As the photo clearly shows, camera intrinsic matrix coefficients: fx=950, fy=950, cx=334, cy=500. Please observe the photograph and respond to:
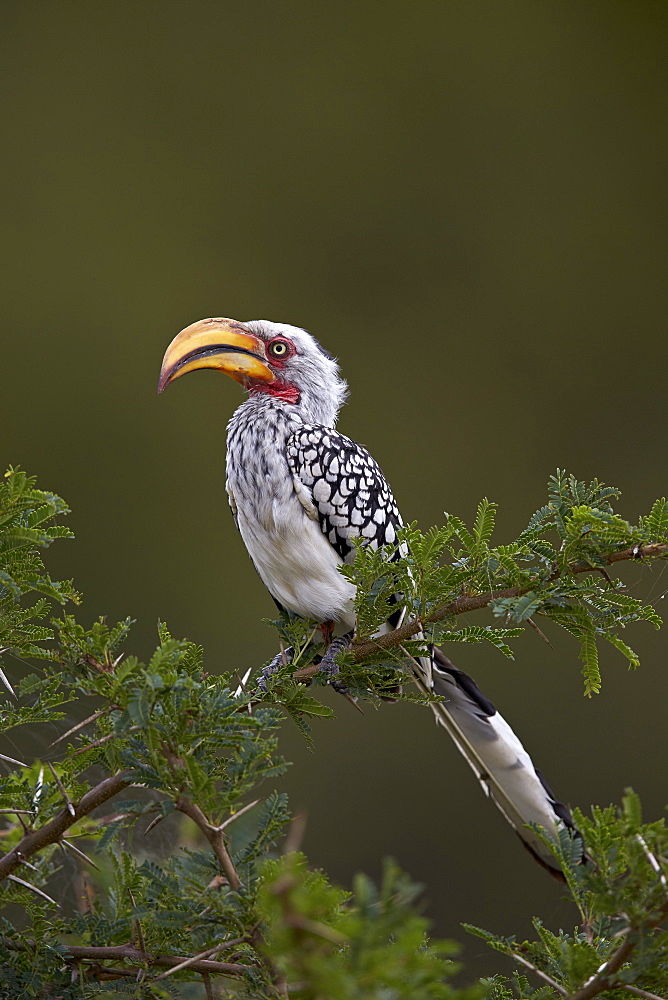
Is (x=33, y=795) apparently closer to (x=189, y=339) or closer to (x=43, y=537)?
(x=43, y=537)

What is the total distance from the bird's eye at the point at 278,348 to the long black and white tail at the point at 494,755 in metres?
0.67

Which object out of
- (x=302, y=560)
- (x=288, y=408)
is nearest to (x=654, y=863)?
(x=302, y=560)

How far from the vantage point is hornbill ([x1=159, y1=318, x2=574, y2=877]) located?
1391 mm

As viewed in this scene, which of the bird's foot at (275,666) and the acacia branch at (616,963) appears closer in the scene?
the acacia branch at (616,963)

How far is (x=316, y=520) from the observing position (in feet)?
5.09

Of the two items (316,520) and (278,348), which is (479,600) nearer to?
(316,520)

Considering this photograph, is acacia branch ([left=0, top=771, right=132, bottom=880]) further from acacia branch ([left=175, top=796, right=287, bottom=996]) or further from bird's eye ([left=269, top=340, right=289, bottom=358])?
bird's eye ([left=269, top=340, right=289, bottom=358])

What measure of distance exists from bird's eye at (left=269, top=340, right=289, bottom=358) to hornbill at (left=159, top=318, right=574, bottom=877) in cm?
5

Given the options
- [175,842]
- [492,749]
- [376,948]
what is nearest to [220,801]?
[376,948]

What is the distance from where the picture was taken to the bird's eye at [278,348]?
1.82 metres

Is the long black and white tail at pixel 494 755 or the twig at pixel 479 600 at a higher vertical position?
the twig at pixel 479 600

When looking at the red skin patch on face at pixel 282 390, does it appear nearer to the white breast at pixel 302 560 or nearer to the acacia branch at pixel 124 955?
the white breast at pixel 302 560

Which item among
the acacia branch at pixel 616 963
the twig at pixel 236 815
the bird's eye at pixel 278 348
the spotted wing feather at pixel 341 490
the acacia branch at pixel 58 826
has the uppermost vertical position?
the bird's eye at pixel 278 348

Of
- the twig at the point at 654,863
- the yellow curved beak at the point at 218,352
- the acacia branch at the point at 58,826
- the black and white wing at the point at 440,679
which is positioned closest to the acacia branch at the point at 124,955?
the acacia branch at the point at 58,826
